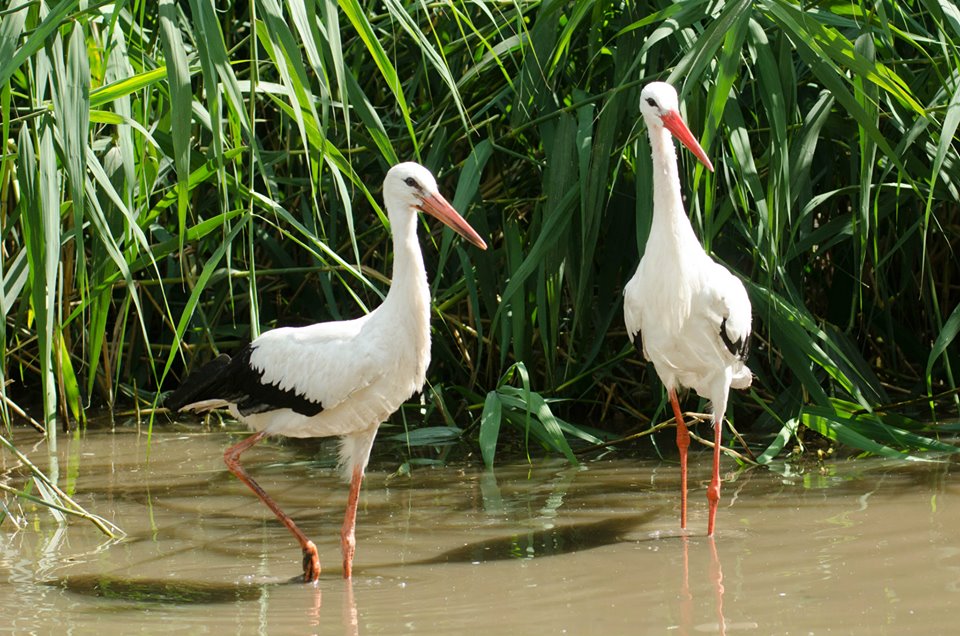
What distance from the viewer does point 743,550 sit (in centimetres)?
449

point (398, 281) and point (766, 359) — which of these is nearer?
point (398, 281)

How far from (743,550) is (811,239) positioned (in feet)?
5.36

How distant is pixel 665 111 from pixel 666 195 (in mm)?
309

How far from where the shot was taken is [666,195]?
15.6 feet

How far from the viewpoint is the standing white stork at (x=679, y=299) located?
475 centimetres

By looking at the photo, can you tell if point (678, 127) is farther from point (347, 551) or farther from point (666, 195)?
point (347, 551)

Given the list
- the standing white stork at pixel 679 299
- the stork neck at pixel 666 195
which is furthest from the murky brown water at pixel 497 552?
the stork neck at pixel 666 195

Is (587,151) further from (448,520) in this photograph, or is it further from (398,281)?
(448,520)

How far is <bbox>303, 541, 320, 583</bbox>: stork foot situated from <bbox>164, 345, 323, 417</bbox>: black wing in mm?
473

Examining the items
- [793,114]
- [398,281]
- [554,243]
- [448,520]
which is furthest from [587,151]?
[448,520]

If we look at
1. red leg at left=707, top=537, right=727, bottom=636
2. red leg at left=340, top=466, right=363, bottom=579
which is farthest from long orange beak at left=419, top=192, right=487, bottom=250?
red leg at left=707, top=537, right=727, bottom=636

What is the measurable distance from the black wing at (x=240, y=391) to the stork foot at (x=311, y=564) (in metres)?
0.47

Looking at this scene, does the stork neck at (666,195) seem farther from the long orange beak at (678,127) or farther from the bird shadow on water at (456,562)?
the bird shadow on water at (456,562)

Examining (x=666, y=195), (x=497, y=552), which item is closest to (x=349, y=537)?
(x=497, y=552)
